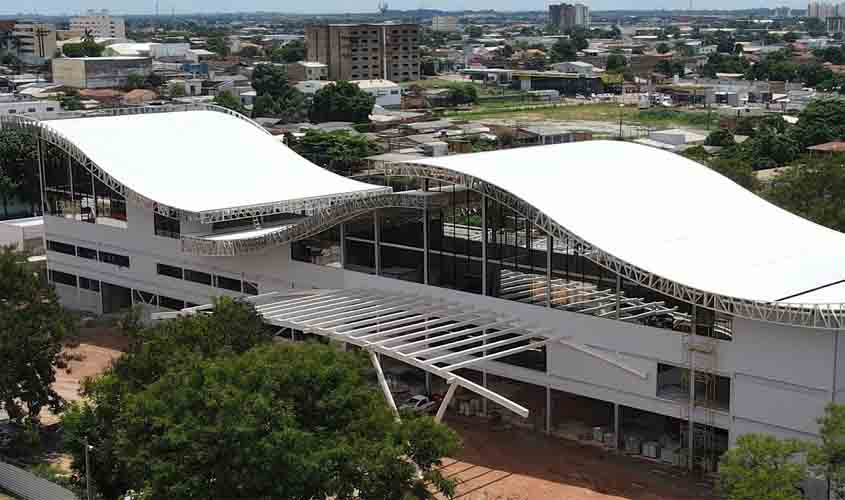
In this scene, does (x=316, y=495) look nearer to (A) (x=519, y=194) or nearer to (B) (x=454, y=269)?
(A) (x=519, y=194)

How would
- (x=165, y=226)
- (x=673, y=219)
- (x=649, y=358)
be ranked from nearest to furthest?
(x=649, y=358), (x=673, y=219), (x=165, y=226)

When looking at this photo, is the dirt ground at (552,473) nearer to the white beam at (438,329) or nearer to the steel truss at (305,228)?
the white beam at (438,329)

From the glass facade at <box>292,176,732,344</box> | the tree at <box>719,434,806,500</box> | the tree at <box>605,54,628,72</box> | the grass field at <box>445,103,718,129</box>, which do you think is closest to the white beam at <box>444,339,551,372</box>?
the glass facade at <box>292,176,732,344</box>

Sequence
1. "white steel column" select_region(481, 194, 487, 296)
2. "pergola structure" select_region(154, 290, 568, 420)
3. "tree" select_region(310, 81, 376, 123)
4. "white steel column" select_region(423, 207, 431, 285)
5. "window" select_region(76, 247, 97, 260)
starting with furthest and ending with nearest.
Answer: "tree" select_region(310, 81, 376, 123), "window" select_region(76, 247, 97, 260), "white steel column" select_region(423, 207, 431, 285), "white steel column" select_region(481, 194, 487, 296), "pergola structure" select_region(154, 290, 568, 420)

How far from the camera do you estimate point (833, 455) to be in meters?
17.7

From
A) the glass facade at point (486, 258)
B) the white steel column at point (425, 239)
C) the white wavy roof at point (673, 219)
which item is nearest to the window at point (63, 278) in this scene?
the glass facade at point (486, 258)

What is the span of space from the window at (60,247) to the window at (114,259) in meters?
1.86

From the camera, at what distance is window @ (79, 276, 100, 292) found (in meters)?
38.5

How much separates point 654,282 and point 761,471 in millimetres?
6539

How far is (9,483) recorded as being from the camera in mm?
22594

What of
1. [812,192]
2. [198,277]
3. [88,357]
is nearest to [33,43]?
[198,277]

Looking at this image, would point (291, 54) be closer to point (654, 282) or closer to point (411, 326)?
point (411, 326)

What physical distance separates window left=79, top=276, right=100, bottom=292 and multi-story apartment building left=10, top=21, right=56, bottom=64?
12475 centimetres

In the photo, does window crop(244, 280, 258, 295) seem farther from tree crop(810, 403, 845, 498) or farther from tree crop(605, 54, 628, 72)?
tree crop(605, 54, 628, 72)
